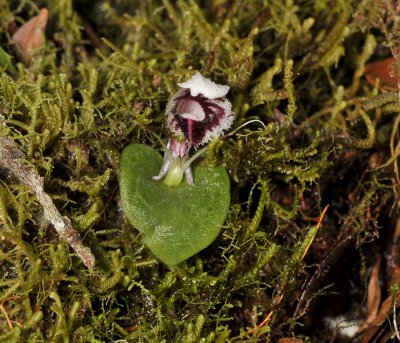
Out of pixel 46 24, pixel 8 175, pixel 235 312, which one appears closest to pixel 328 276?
pixel 235 312

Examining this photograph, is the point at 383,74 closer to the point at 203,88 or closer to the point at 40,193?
the point at 203,88

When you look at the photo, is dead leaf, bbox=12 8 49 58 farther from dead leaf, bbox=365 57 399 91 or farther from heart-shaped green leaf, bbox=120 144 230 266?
dead leaf, bbox=365 57 399 91

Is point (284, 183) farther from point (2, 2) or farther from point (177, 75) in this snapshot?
point (2, 2)

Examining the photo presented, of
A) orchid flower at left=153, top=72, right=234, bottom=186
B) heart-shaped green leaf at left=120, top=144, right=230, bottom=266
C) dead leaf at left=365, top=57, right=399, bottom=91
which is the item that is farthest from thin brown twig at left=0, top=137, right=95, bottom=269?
dead leaf at left=365, top=57, right=399, bottom=91

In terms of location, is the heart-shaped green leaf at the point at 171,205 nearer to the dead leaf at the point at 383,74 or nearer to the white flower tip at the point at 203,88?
the white flower tip at the point at 203,88

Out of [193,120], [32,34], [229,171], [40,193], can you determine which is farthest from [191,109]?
[32,34]
